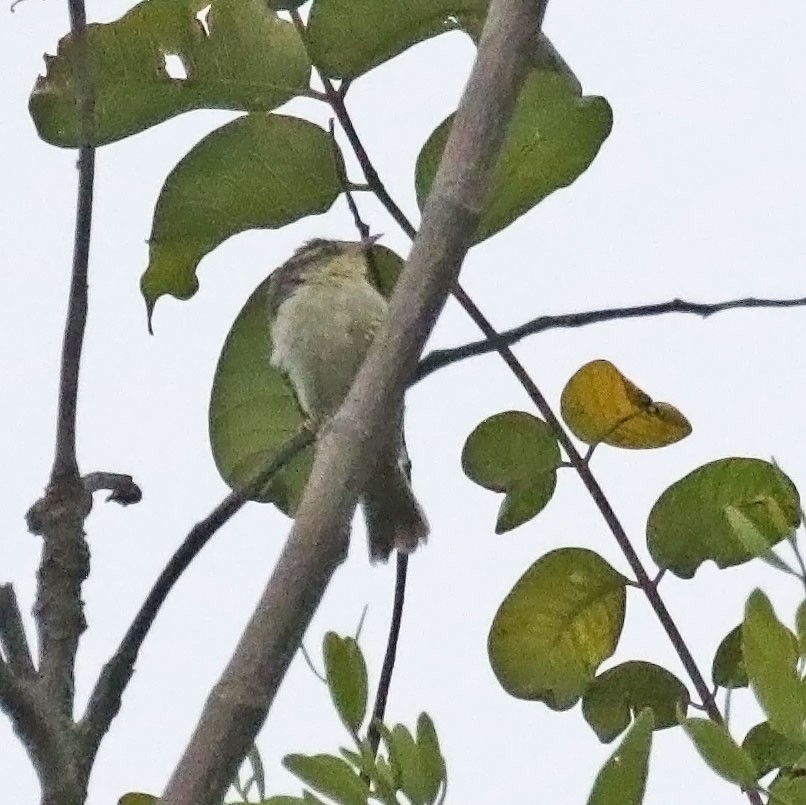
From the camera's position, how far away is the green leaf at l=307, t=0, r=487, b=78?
1106mm

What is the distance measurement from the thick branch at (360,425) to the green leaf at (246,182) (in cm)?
40

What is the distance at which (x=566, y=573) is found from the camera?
3.44 ft

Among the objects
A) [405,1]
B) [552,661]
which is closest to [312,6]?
[405,1]

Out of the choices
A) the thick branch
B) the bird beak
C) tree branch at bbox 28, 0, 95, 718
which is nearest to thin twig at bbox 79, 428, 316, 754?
tree branch at bbox 28, 0, 95, 718

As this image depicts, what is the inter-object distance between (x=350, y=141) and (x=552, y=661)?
40cm

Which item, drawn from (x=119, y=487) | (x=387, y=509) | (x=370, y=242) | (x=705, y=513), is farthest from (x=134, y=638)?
(x=387, y=509)

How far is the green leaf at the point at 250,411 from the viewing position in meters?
1.29

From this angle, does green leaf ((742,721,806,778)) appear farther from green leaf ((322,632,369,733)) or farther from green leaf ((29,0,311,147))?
green leaf ((29,0,311,147))

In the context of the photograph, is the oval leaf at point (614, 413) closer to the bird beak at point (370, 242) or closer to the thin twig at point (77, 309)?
the bird beak at point (370, 242)

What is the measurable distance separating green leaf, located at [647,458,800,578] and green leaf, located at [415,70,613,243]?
232 millimetres

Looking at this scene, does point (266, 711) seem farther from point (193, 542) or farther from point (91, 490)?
point (91, 490)

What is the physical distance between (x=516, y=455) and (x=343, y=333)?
132 centimetres

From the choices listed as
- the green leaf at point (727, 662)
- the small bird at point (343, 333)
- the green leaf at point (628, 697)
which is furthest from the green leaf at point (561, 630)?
the small bird at point (343, 333)

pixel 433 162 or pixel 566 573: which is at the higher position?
pixel 433 162
